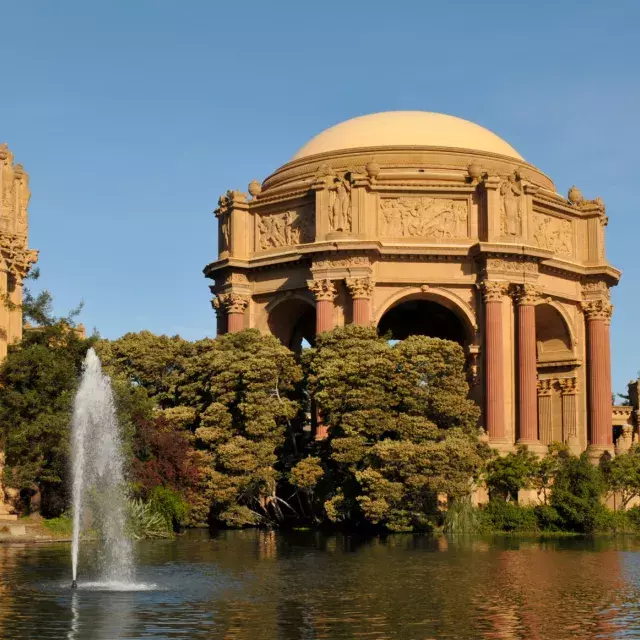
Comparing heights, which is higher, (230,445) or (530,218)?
(530,218)

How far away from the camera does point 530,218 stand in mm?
60719

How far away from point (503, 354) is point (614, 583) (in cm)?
3365

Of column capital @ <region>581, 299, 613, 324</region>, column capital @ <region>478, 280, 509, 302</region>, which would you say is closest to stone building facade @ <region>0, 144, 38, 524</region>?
column capital @ <region>478, 280, 509, 302</region>

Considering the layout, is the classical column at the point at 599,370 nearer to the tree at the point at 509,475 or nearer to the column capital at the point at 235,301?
the tree at the point at 509,475

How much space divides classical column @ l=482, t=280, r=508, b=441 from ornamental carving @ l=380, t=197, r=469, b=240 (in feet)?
10.9

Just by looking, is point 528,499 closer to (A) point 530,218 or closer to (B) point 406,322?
(A) point 530,218

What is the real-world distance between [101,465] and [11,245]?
7363mm

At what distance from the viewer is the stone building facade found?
117 ft

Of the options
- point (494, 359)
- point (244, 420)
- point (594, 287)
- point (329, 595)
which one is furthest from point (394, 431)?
point (329, 595)

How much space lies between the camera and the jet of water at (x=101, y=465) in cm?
2957

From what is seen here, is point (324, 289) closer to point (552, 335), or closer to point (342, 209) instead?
point (342, 209)

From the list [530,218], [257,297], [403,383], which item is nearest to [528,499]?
[403,383]

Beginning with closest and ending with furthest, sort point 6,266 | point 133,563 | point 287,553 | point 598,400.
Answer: point 133,563 < point 287,553 < point 6,266 < point 598,400

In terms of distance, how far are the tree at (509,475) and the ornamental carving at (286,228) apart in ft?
55.5
